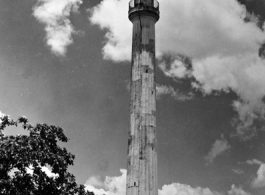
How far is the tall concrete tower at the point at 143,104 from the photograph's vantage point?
29312mm

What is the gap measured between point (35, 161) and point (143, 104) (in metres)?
13.6

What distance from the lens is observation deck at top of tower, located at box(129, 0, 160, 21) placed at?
115 feet

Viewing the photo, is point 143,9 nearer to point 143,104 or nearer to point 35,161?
point 143,104

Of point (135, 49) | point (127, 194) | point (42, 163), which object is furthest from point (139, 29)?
point (42, 163)

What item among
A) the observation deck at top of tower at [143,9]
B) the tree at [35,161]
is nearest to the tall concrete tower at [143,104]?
the observation deck at top of tower at [143,9]

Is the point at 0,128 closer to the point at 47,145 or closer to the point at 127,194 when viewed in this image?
the point at 47,145

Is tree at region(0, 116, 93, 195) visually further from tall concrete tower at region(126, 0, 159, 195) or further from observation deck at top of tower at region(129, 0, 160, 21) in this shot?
observation deck at top of tower at region(129, 0, 160, 21)

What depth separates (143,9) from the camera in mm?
35000

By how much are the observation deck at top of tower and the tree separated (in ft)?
57.2

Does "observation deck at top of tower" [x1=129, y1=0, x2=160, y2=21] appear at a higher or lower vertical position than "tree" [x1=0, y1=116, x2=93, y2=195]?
higher

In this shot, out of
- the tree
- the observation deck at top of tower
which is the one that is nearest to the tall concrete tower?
the observation deck at top of tower

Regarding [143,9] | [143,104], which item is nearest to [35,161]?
[143,104]

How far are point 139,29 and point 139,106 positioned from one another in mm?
8532

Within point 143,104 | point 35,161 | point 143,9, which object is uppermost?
point 143,9
